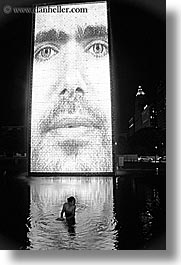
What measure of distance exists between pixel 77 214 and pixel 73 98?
1093 millimetres

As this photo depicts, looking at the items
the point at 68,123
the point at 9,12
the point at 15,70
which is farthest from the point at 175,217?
the point at 9,12

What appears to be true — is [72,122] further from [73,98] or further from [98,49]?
[98,49]

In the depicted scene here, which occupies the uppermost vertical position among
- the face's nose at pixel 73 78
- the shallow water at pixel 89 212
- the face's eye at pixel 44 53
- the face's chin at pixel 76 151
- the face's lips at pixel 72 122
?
the face's eye at pixel 44 53

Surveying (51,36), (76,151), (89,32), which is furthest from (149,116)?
(51,36)

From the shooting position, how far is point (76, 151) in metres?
3.50

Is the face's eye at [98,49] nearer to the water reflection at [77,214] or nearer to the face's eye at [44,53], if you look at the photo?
the face's eye at [44,53]

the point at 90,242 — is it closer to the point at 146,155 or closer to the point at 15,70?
the point at 146,155

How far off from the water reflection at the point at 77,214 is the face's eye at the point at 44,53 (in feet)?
3.89

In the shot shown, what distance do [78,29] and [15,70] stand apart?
74 centimetres

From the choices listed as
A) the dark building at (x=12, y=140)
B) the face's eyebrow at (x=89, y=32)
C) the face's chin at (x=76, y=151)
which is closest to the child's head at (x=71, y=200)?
the face's chin at (x=76, y=151)

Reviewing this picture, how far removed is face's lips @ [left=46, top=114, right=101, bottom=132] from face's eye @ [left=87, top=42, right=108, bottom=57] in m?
0.64

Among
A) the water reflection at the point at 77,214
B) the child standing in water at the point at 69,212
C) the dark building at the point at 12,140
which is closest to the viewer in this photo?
the water reflection at the point at 77,214

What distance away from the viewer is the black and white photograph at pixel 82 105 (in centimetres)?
344

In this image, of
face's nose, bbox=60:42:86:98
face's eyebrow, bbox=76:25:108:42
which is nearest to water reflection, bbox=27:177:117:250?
face's nose, bbox=60:42:86:98
